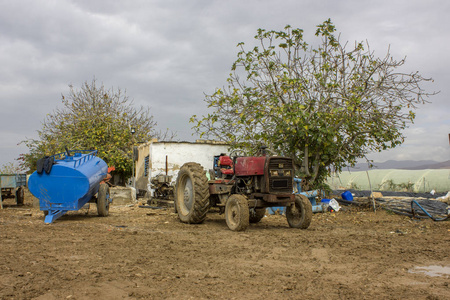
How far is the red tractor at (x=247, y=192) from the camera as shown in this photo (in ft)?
27.4

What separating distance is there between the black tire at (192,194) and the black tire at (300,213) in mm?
1905

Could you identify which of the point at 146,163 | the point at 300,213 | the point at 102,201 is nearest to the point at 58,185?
the point at 102,201

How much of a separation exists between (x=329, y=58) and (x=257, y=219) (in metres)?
6.22

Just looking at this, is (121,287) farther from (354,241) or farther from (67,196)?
(67,196)

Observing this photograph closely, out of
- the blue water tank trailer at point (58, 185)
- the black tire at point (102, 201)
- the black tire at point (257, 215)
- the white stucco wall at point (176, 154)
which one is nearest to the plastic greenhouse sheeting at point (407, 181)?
the white stucco wall at point (176, 154)

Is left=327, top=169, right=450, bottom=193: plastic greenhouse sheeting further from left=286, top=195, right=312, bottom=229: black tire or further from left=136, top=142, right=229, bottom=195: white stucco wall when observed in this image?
left=286, top=195, right=312, bottom=229: black tire

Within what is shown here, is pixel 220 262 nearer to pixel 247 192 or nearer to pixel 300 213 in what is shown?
pixel 247 192

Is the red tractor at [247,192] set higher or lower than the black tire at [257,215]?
higher

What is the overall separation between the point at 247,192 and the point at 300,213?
124 centimetres

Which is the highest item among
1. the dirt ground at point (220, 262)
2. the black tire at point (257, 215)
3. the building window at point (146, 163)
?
the building window at point (146, 163)

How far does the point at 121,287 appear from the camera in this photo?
13.7 ft

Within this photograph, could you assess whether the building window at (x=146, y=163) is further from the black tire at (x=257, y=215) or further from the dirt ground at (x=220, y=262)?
the dirt ground at (x=220, y=262)

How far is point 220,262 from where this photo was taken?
5.43m

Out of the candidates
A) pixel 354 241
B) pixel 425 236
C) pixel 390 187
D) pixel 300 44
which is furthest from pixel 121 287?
pixel 390 187
